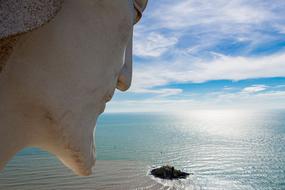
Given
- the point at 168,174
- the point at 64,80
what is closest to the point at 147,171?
the point at 168,174

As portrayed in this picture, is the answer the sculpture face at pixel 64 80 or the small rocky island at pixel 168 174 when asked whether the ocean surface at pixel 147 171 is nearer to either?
the small rocky island at pixel 168 174

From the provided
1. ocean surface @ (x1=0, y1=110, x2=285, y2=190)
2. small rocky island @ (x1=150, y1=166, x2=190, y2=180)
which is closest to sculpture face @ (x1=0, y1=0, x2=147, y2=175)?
ocean surface @ (x1=0, y1=110, x2=285, y2=190)

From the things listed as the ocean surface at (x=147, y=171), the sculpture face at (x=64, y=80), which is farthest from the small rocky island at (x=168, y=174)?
the sculpture face at (x=64, y=80)

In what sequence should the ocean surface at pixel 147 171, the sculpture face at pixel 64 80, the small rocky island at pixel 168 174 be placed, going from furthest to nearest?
the small rocky island at pixel 168 174
the ocean surface at pixel 147 171
the sculpture face at pixel 64 80

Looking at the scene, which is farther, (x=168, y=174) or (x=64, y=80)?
(x=168, y=174)

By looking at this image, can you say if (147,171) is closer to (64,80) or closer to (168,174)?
(168,174)

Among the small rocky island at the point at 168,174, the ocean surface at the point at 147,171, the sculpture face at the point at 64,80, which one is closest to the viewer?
the sculpture face at the point at 64,80

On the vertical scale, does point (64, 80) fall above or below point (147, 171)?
above

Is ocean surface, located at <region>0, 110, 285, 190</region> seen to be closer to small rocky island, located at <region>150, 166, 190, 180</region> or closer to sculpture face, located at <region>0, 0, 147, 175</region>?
small rocky island, located at <region>150, 166, 190, 180</region>
